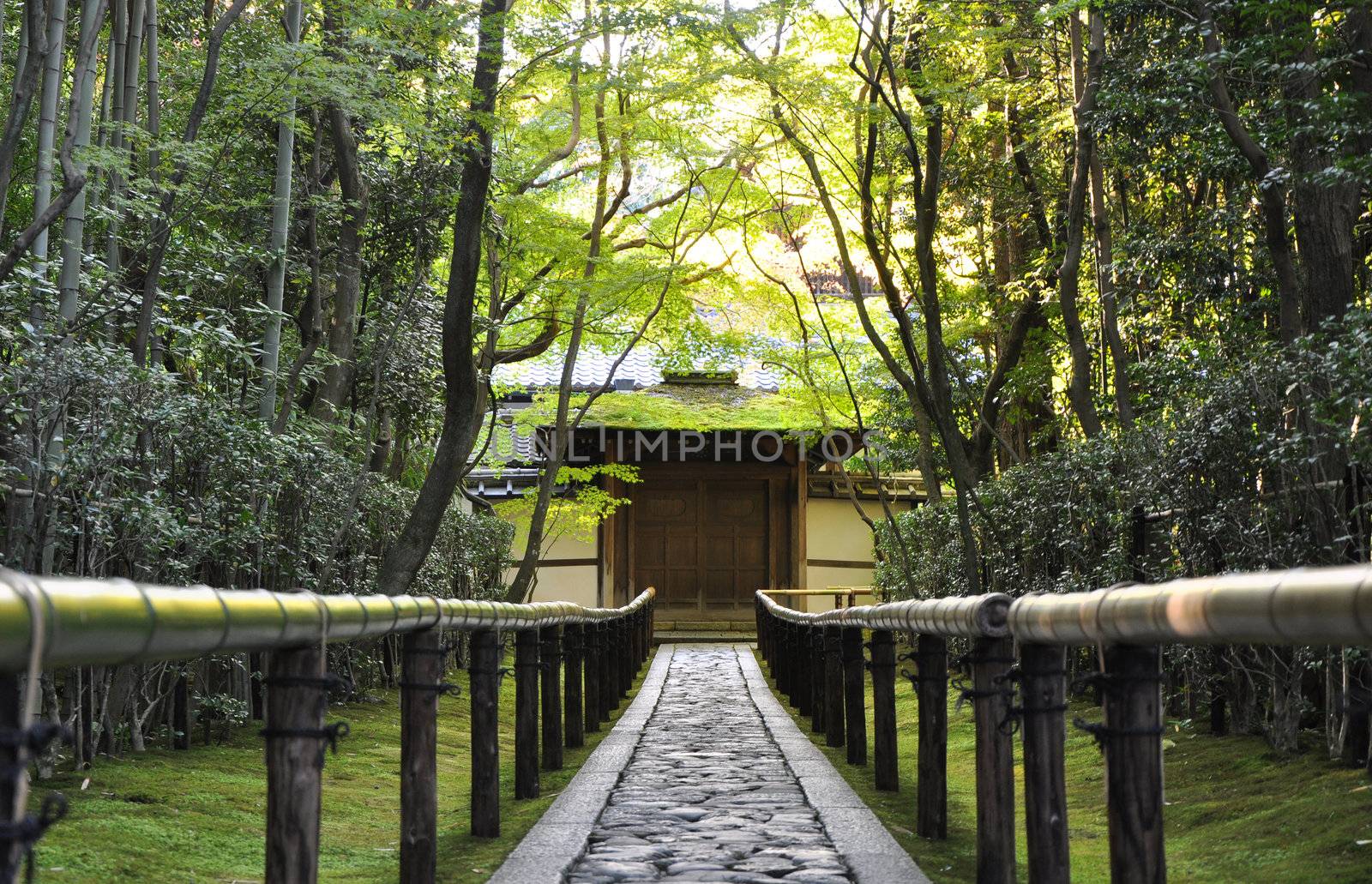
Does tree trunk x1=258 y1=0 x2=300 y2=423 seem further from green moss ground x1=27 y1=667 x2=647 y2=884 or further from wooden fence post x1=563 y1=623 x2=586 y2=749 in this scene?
wooden fence post x1=563 y1=623 x2=586 y2=749

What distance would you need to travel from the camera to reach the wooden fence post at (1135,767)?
106 inches

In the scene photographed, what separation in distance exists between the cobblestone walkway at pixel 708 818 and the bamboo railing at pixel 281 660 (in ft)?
2.33

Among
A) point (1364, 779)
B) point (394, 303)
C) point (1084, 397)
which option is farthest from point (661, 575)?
point (1364, 779)

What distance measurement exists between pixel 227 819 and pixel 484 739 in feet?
4.08

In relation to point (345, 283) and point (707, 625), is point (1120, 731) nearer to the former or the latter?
point (345, 283)

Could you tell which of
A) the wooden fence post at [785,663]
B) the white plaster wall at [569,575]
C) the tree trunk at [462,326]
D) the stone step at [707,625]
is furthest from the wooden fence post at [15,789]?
the stone step at [707,625]

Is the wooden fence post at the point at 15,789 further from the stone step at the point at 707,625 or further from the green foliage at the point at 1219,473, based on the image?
the stone step at the point at 707,625

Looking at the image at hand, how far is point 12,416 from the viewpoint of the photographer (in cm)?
600

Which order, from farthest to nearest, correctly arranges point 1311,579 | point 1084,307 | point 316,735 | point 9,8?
point 1084,307 → point 9,8 → point 316,735 → point 1311,579

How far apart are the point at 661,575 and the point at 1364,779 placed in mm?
18312

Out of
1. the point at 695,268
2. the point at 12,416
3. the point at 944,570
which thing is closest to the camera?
the point at 12,416

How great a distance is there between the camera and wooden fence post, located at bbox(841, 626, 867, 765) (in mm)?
8578

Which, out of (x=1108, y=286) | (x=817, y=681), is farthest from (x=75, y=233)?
(x=1108, y=286)

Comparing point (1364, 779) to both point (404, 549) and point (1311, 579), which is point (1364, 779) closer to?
point (1311, 579)
